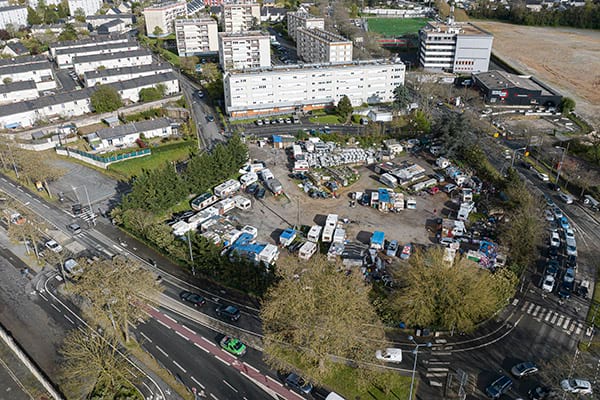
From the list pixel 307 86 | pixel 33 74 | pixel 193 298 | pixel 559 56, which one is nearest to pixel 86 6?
pixel 33 74

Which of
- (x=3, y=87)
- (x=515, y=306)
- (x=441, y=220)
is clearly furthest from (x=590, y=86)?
(x=3, y=87)

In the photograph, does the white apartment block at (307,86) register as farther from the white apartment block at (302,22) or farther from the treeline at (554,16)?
the treeline at (554,16)

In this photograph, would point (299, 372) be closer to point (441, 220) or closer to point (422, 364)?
point (422, 364)

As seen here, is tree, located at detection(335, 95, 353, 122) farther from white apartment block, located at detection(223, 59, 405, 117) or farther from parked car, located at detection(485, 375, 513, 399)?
parked car, located at detection(485, 375, 513, 399)

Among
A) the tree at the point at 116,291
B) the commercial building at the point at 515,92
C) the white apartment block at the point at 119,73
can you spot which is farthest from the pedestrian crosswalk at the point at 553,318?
the white apartment block at the point at 119,73

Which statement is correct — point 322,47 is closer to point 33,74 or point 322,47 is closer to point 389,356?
point 33,74
